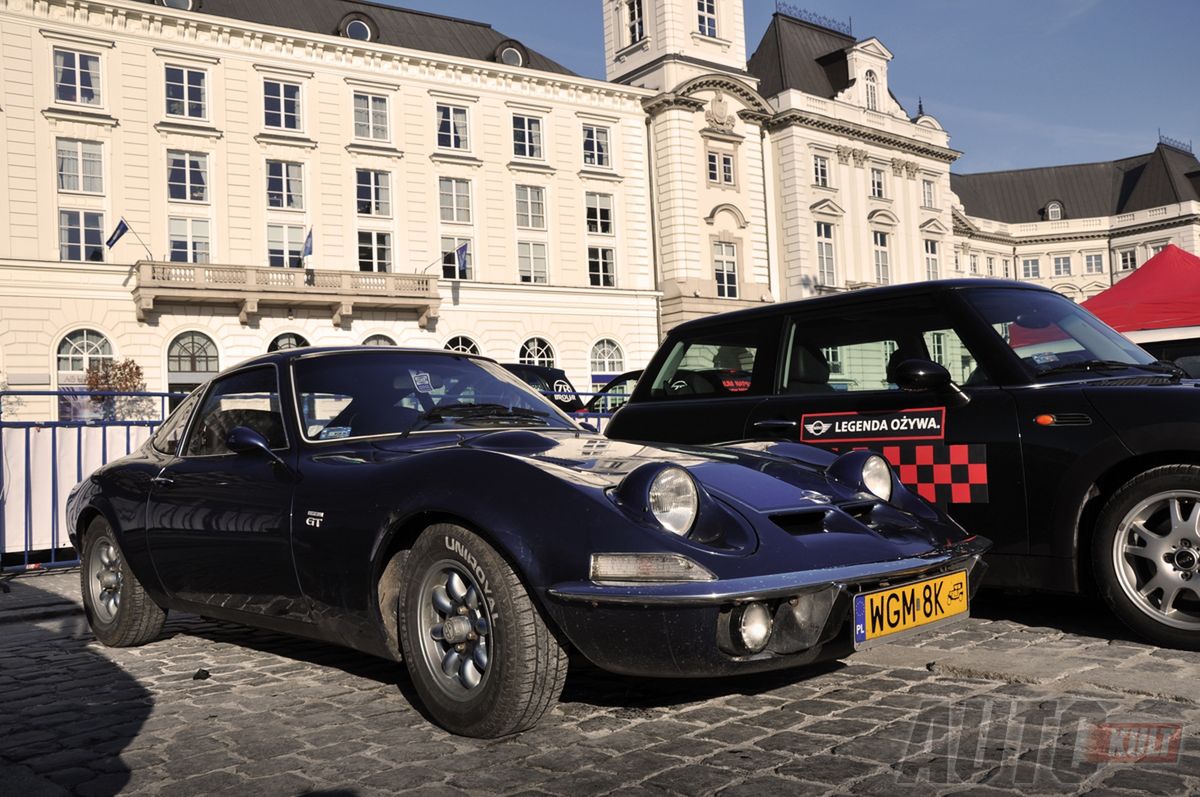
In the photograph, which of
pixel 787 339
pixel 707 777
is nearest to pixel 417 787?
pixel 707 777

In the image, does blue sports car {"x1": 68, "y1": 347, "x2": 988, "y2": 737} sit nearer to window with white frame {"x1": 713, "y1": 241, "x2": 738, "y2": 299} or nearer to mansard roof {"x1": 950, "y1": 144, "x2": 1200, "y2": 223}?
window with white frame {"x1": 713, "y1": 241, "x2": 738, "y2": 299}

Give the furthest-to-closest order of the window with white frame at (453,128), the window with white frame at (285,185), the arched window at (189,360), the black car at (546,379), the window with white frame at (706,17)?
the window with white frame at (706,17) < the window with white frame at (453,128) < the window with white frame at (285,185) < the arched window at (189,360) < the black car at (546,379)

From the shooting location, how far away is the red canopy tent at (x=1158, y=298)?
11.3 metres

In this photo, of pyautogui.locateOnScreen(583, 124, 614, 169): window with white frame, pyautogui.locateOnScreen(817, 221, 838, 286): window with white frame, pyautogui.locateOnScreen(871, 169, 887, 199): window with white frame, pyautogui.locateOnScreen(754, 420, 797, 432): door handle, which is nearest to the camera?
pyautogui.locateOnScreen(754, 420, 797, 432): door handle

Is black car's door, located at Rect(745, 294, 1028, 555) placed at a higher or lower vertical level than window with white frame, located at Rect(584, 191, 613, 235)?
lower

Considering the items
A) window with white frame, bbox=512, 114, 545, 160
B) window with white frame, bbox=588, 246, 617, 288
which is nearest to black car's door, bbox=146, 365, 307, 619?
window with white frame, bbox=512, 114, 545, 160

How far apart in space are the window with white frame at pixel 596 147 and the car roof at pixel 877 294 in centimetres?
3542

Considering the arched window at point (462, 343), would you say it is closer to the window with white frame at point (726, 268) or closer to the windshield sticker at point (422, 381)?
the window with white frame at point (726, 268)

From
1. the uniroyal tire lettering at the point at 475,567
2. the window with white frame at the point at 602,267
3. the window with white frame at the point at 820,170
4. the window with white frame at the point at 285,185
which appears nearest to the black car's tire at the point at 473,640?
the uniroyal tire lettering at the point at 475,567

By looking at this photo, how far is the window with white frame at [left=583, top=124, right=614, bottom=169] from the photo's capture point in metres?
40.5

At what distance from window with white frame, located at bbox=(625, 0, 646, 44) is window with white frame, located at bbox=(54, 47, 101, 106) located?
22.6 metres

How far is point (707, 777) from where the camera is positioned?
114 inches

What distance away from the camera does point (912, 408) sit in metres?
5.08

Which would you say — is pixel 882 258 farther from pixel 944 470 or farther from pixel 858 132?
pixel 944 470
